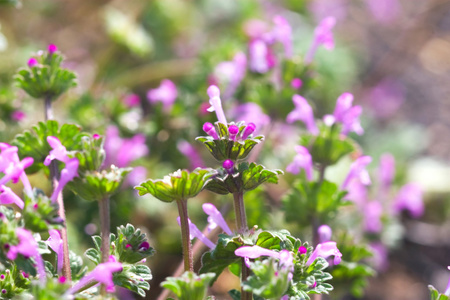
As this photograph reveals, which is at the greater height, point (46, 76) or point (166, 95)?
point (166, 95)

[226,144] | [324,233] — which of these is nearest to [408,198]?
[324,233]

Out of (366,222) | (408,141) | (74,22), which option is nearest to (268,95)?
(366,222)

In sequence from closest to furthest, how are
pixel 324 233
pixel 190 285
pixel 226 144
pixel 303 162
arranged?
pixel 190 285
pixel 226 144
pixel 324 233
pixel 303 162

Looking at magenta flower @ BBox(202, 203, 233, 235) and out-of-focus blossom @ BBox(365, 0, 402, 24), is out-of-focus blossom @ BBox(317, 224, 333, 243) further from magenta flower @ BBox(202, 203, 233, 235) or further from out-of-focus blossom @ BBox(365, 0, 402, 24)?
out-of-focus blossom @ BBox(365, 0, 402, 24)

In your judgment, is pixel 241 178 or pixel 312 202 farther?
pixel 312 202

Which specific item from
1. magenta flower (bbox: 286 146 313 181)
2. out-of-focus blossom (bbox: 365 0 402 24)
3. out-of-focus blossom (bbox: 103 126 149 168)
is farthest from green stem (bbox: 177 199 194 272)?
out-of-focus blossom (bbox: 365 0 402 24)

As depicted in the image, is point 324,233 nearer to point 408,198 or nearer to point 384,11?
point 408,198

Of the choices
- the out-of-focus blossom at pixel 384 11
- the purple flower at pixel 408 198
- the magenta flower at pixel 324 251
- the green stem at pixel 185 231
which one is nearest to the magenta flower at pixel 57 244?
the green stem at pixel 185 231
